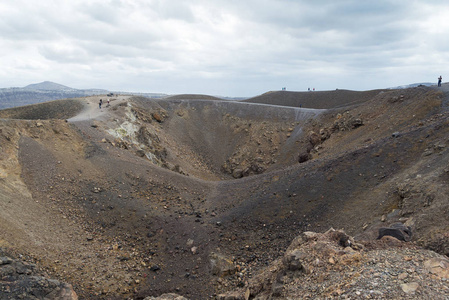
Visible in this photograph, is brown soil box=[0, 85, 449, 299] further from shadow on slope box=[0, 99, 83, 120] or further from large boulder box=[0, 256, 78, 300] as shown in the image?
shadow on slope box=[0, 99, 83, 120]

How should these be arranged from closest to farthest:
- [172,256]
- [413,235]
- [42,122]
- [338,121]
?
[413,235], [172,256], [42,122], [338,121]

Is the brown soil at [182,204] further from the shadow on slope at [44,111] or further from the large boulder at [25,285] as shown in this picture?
the shadow on slope at [44,111]

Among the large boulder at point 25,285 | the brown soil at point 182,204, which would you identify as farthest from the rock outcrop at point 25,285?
the brown soil at point 182,204

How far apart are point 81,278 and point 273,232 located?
32.0 feet

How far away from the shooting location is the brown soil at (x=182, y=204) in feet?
40.1

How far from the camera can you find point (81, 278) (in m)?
11.8

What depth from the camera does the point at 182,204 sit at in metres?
19.0

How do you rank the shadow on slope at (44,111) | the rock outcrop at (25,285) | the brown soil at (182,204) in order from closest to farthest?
→ the rock outcrop at (25,285) < the brown soil at (182,204) < the shadow on slope at (44,111)

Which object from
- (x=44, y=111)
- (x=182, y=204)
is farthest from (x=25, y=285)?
(x=44, y=111)

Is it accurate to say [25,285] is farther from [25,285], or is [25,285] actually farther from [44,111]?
[44,111]

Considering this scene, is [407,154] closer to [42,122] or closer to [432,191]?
[432,191]

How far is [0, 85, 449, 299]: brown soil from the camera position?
1223 centimetres

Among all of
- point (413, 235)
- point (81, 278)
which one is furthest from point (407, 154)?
point (81, 278)

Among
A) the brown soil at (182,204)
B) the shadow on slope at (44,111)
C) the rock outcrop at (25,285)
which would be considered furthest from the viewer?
the shadow on slope at (44,111)
